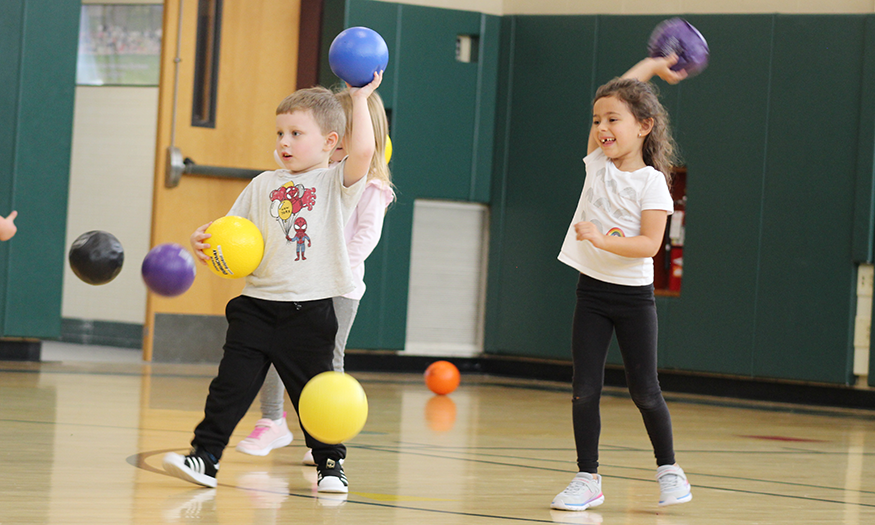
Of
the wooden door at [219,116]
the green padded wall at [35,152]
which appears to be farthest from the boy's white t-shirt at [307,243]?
the wooden door at [219,116]

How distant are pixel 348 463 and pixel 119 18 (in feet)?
24.2

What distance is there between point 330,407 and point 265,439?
1.04m

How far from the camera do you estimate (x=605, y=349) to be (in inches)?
142

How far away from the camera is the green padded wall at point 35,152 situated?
7.65 m

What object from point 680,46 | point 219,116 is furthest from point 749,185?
point 680,46

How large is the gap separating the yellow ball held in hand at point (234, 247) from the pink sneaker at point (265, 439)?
105cm

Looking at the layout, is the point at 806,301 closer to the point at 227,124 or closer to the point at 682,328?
the point at 682,328

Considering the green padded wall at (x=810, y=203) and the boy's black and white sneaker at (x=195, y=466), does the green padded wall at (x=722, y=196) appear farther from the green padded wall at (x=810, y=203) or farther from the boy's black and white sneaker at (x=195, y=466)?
the boy's black and white sneaker at (x=195, y=466)

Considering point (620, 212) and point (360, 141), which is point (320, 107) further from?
point (620, 212)

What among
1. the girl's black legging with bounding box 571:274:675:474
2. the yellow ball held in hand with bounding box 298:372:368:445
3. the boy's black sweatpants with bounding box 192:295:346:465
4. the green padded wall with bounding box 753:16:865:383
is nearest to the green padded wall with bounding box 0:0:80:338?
the boy's black sweatpants with bounding box 192:295:346:465

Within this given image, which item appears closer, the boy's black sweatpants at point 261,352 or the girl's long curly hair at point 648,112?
the boy's black sweatpants at point 261,352

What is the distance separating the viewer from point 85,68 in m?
10.5

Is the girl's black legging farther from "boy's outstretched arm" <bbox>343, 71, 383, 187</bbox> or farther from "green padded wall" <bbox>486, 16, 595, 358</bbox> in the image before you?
"green padded wall" <bbox>486, 16, 595, 358</bbox>

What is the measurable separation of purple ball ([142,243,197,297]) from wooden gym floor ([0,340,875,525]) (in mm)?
634
